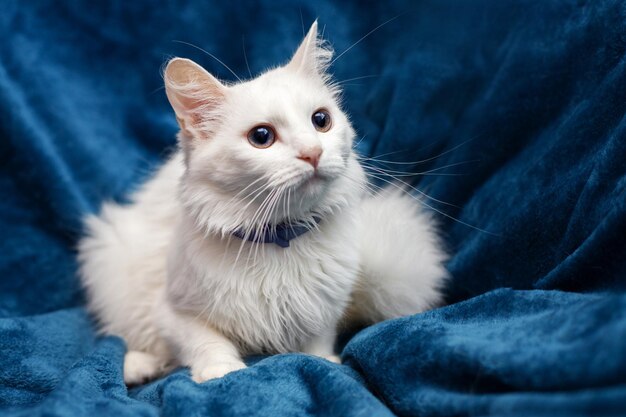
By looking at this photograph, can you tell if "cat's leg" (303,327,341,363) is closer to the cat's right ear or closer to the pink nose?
the pink nose

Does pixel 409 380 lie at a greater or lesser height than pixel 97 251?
greater

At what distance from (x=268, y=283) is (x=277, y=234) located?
0.12 m

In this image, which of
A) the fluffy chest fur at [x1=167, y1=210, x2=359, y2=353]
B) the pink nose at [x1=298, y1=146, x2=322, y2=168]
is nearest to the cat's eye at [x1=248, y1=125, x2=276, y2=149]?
the pink nose at [x1=298, y1=146, x2=322, y2=168]

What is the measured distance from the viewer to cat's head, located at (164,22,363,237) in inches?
45.4

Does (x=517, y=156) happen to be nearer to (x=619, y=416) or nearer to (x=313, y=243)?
(x=313, y=243)

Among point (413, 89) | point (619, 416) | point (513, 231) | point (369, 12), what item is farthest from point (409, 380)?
point (369, 12)

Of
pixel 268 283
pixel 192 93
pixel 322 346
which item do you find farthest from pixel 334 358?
pixel 192 93

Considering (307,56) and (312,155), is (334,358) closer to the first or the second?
(312,155)

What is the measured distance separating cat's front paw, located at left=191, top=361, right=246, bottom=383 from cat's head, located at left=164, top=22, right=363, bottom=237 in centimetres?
30

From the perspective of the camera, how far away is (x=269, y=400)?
3.56 ft

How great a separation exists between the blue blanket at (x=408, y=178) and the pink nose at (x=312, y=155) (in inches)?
15.9

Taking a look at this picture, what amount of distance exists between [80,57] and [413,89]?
1.21 metres

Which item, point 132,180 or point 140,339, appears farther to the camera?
point 132,180

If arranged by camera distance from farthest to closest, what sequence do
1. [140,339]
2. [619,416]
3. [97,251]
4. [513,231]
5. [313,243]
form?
1. [97,251]
2. [140,339]
3. [513,231]
4. [313,243]
5. [619,416]
